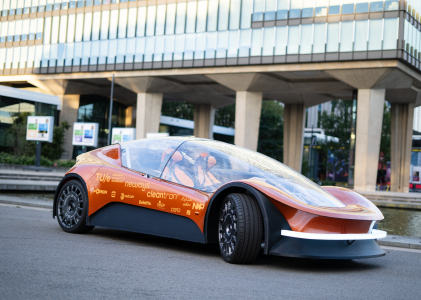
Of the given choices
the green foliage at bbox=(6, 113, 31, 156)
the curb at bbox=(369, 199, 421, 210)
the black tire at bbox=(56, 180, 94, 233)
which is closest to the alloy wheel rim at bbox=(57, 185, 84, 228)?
the black tire at bbox=(56, 180, 94, 233)

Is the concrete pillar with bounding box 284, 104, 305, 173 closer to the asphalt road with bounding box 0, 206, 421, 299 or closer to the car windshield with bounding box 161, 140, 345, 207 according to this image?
the asphalt road with bounding box 0, 206, 421, 299

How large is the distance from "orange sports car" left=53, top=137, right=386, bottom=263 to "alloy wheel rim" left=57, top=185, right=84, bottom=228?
0.05 ft

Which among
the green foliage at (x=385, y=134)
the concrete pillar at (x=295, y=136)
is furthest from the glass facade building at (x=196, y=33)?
the green foliage at (x=385, y=134)

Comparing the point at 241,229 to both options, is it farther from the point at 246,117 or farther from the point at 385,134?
the point at 385,134

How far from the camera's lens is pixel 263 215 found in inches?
201

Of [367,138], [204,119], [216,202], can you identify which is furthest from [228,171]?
[204,119]

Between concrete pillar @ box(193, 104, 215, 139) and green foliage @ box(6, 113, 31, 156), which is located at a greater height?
concrete pillar @ box(193, 104, 215, 139)

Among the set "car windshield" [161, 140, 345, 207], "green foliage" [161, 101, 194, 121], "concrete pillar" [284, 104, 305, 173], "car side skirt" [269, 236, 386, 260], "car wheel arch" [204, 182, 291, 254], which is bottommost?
"car side skirt" [269, 236, 386, 260]

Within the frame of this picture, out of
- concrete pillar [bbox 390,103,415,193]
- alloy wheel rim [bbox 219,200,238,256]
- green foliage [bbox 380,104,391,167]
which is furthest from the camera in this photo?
green foliage [bbox 380,104,391,167]

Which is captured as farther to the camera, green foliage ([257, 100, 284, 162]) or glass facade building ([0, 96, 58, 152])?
green foliage ([257, 100, 284, 162])

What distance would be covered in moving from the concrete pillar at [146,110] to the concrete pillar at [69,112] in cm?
1091

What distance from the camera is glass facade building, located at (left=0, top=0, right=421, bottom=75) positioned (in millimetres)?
34906

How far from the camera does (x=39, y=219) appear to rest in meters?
8.78

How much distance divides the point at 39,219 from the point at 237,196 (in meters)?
4.75
